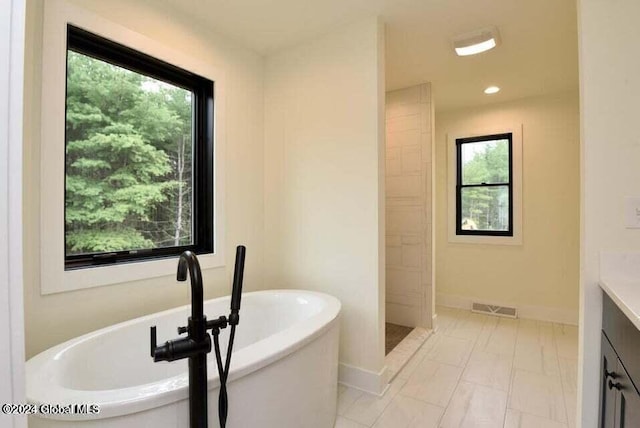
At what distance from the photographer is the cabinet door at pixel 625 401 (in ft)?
2.93

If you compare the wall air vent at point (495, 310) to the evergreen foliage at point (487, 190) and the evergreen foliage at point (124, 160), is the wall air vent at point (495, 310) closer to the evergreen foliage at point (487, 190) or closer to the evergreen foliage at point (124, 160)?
the evergreen foliage at point (487, 190)

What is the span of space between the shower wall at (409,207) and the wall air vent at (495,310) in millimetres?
987

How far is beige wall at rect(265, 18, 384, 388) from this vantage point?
82.1 inches

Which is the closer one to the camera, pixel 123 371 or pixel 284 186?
pixel 123 371

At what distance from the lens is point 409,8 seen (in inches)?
78.0

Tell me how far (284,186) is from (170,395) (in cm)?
177

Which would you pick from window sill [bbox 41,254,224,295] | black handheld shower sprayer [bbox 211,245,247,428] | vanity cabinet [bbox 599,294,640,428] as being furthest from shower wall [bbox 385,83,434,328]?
black handheld shower sprayer [bbox 211,245,247,428]

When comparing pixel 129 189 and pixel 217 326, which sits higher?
pixel 129 189

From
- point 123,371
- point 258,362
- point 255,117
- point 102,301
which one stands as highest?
point 255,117

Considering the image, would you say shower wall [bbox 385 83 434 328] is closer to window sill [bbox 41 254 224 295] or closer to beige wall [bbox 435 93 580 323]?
beige wall [bbox 435 93 580 323]

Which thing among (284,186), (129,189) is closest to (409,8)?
(284,186)

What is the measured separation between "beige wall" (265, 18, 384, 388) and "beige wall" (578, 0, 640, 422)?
3.48ft

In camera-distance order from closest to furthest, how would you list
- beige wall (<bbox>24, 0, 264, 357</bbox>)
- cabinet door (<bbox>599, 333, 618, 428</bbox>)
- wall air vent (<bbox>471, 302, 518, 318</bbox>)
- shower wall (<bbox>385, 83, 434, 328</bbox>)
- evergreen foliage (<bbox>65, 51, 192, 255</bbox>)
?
cabinet door (<bbox>599, 333, 618, 428</bbox>) → beige wall (<bbox>24, 0, 264, 357</bbox>) → evergreen foliage (<bbox>65, 51, 192, 255</bbox>) → shower wall (<bbox>385, 83, 434, 328</bbox>) → wall air vent (<bbox>471, 302, 518, 318</bbox>)

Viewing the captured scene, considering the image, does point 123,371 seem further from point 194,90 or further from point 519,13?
point 519,13
